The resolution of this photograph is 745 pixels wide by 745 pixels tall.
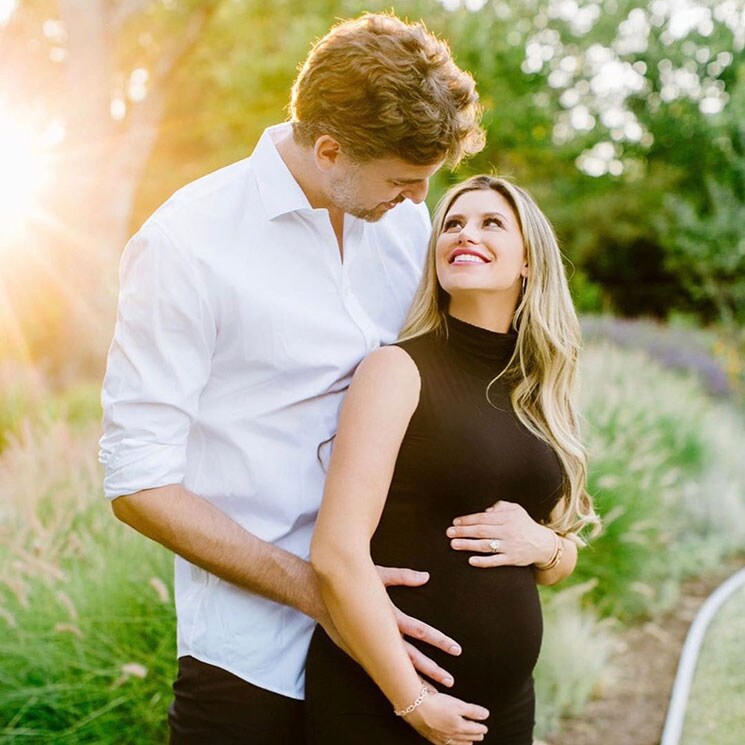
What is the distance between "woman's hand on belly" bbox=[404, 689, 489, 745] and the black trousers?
1.24ft

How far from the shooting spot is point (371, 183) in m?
2.37

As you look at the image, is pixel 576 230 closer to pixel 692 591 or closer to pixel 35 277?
pixel 35 277

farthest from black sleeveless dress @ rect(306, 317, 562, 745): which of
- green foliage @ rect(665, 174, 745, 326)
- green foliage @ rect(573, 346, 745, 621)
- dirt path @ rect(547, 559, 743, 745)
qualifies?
green foliage @ rect(665, 174, 745, 326)

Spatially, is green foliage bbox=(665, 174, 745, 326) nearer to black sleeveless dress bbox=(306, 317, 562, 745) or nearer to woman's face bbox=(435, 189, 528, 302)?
woman's face bbox=(435, 189, 528, 302)

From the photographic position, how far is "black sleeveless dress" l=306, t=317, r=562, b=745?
224cm

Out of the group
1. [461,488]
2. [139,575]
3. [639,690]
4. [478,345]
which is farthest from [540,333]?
[639,690]

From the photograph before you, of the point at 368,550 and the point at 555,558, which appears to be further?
the point at 555,558

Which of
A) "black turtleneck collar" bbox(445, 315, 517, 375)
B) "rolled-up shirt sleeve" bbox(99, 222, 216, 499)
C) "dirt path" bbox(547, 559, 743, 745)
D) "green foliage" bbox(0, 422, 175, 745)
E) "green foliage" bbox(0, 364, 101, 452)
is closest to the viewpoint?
"rolled-up shirt sleeve" bbox(99, 222, 216, 499)

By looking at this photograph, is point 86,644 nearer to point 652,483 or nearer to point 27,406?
point 27,406

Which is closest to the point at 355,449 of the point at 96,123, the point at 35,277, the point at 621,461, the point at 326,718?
the point at 326,718

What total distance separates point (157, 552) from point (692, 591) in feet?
13.4

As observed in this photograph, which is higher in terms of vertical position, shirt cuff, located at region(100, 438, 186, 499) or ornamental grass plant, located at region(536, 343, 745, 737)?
shirt cuff, located at region(100, 438, 186, 499)

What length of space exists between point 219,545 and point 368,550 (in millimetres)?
353

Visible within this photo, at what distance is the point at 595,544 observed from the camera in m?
5.54
